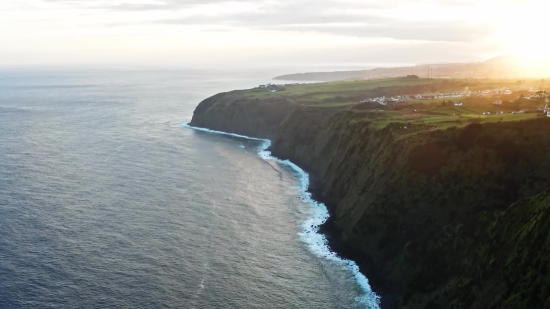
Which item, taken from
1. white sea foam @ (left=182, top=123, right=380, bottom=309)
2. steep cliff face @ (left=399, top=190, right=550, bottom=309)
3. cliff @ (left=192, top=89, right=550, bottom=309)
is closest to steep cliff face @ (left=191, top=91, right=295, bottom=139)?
white sea foam @ (left=182, top=123, right=380, bottom=309)

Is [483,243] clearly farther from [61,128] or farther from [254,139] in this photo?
[61,128]

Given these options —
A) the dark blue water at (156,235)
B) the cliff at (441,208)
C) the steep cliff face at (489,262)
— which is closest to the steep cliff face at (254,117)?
the dark blue water at (156,235)

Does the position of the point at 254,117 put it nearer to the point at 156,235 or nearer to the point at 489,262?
the point at 156,235

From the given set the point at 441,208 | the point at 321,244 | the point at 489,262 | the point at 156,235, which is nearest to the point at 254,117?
the point at 156,235

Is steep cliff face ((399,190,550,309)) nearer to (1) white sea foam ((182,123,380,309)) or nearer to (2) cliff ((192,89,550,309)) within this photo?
(2) cliff ((192,89,550,309))

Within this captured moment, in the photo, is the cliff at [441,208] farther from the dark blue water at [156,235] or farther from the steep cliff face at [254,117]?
the steep cliff face at [254,117]

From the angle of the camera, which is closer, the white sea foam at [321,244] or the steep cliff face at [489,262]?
the steep cliff face at [489,262]

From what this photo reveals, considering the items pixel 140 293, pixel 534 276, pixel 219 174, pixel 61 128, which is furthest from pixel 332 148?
pixel 61 128
